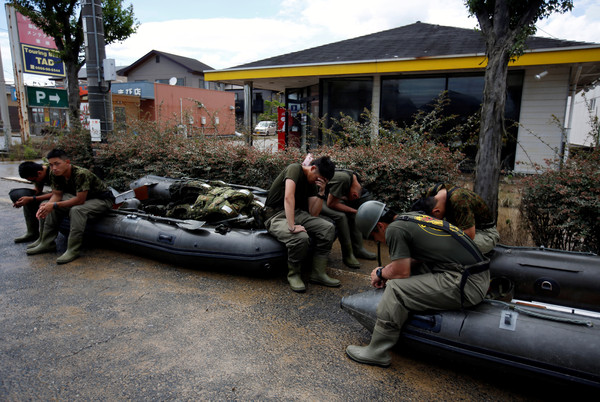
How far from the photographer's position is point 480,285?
2.88m

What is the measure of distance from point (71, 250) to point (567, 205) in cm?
620

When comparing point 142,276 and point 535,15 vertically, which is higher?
point 535,15

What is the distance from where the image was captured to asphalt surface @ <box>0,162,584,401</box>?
271 centimetres

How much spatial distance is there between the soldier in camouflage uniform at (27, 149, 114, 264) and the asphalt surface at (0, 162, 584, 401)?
65 centimetres

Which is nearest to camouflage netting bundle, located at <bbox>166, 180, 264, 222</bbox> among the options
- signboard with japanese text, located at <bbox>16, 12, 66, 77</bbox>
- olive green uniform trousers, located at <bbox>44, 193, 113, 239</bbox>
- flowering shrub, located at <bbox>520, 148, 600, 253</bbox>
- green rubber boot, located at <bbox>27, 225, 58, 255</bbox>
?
olive green uniform trousers, located at <bbox>44, 193, 113, 239</bbox>

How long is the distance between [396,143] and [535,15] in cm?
248

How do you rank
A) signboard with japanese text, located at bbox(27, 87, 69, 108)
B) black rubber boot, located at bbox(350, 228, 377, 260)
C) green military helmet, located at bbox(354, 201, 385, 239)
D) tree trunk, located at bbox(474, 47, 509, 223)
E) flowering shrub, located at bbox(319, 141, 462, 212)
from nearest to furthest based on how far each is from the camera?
1. green military helmet, located at bbox(354, 201, 385, 239)
2. tree trunk, located at bbox(474, 47, 509, 223)
3. black rubber boot, located at bbox(350, 228, 377, 260)
4. flowering shrub, located at bbox(319, 141, 462, 212)
5. signboard with japanese text, located at bbox(27, 87, 69, 108)

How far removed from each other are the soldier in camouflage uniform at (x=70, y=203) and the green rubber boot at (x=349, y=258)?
3478mm

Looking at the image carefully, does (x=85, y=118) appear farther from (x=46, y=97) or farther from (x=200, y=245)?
(x=200, y=245)

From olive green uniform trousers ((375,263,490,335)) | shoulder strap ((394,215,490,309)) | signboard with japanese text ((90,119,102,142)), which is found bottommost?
olive green uniform trousers ((375,263,490,335))

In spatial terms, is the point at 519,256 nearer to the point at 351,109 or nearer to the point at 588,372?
the point at 588,372

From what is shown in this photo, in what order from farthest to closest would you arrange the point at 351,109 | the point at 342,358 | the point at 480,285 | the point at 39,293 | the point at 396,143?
the point at 351,109
the point at 396,143
the point at 39,293
the point at 342,358
the point at 480,285

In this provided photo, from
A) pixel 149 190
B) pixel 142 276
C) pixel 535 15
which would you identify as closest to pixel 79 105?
pixel 149 190

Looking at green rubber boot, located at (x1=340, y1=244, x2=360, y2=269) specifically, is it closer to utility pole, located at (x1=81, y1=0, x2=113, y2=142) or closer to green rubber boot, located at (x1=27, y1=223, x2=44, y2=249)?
green rubber boot, located at (x1=27, y1=223, x2=44, y2=249)
